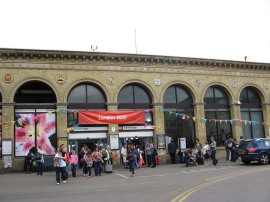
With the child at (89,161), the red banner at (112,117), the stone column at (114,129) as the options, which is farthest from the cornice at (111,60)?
the child at (89,161)

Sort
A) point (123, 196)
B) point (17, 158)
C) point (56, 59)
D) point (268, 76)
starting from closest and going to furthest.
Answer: point (123, 196) → point (17, 158) → point (56, 59) → point (268, 76)

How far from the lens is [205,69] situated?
26.2 m

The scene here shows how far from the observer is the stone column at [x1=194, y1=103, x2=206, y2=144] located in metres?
25.1

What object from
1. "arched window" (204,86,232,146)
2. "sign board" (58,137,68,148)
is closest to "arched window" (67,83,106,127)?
"sign board" (58,137,68,148)

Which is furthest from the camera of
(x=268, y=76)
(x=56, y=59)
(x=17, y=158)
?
(x=268, y=76)

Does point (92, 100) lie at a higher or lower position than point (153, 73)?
lower

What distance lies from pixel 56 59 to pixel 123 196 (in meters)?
14.3

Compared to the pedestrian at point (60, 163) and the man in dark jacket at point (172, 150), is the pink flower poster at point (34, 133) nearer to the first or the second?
the pedestrian at point (60, 163)

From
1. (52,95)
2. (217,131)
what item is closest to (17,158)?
(52,95)

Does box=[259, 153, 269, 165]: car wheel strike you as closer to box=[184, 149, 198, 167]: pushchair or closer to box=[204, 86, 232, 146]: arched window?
box=[184, 149, 198, 167]: pushchair

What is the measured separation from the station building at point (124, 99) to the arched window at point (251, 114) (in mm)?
86

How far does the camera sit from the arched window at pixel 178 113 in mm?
24728

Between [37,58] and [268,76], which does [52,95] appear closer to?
[37,58]

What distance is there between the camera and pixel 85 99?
23047 millimetres
